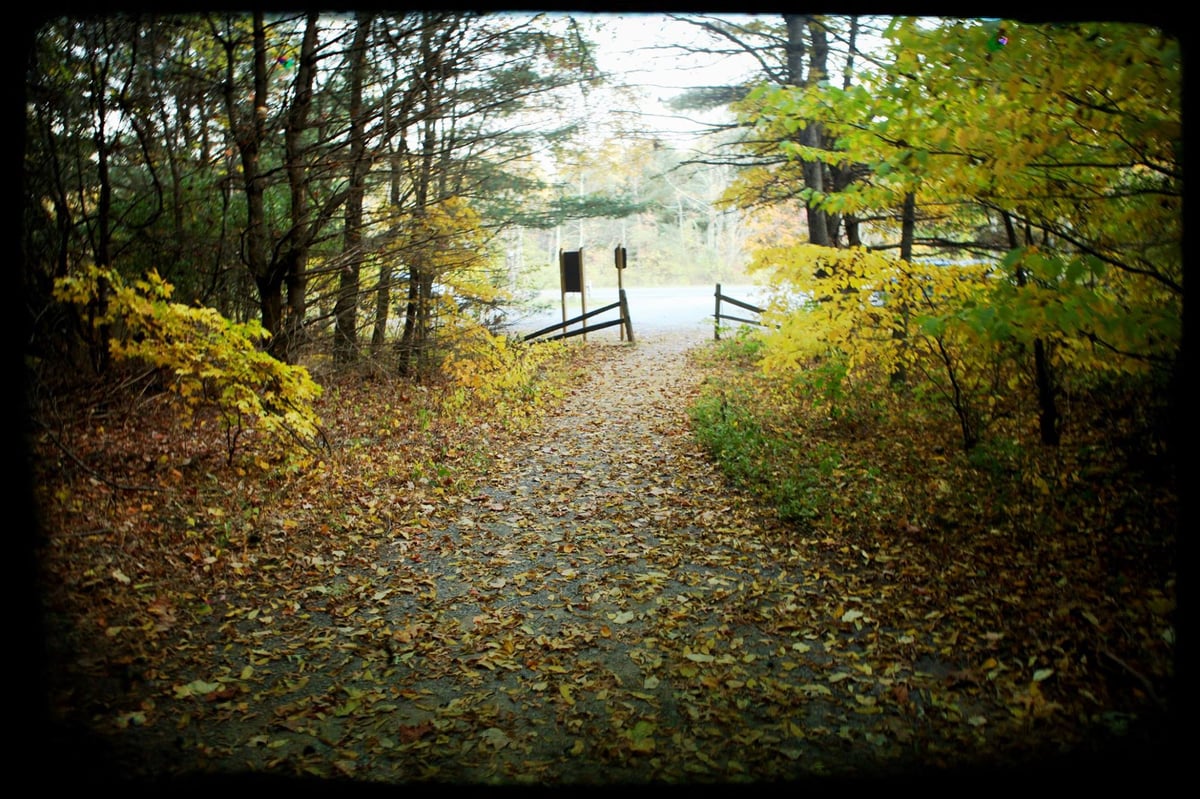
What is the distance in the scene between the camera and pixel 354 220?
10.7 metres

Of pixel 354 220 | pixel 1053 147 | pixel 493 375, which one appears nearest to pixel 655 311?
pixel 493 375

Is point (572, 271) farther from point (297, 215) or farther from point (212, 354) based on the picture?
point (212, 354)

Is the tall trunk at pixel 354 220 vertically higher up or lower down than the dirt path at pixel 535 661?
higher up

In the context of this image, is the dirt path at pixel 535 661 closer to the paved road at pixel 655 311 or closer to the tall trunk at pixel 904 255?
the tall trunk at pixel 904 255

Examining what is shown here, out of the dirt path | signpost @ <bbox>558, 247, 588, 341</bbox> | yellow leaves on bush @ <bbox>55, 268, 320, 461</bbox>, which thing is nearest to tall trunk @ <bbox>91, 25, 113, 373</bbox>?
yellow leaves on bush @ <bbox>55, 268, 320, 461</bbox>

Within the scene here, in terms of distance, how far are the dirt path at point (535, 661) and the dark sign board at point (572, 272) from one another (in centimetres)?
1288

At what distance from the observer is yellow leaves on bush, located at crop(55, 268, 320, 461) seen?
639 cm

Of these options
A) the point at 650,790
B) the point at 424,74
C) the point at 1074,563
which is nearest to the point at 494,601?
the point at 650,790

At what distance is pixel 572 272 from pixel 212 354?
13173 mm

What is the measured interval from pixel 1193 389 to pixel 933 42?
2.88 meters

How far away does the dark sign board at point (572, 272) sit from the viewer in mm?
19219

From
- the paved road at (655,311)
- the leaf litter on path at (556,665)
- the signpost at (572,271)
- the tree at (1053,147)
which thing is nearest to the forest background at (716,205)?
the tree at (1053,147)

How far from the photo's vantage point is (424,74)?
31.6 feet

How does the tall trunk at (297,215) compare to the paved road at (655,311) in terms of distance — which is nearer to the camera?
the tall trunk at (297,215)
